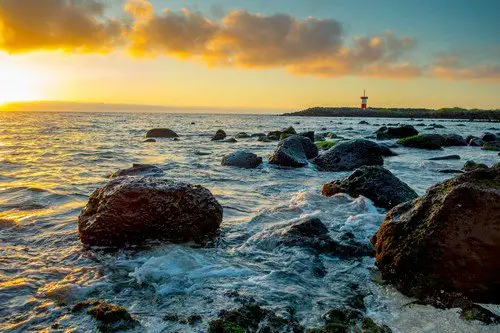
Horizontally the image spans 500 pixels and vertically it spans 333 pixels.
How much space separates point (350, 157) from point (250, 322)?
12097mm

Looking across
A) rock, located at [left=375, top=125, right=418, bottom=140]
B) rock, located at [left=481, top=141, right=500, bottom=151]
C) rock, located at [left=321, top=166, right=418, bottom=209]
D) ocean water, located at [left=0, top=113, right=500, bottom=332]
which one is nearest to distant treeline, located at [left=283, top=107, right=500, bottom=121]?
rock, located at [left=375, top=125, right=418, bottom=140]

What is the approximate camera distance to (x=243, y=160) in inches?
604

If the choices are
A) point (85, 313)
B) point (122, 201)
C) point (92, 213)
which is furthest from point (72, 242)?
point (85, 313)

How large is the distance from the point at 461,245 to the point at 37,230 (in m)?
6.30

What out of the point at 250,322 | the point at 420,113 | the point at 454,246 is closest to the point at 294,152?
the point at 454,246

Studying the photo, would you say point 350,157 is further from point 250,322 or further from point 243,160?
point 250,322

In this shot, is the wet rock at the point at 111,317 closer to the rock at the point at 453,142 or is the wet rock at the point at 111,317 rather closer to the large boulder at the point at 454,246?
the large boulder at the point at 454,246

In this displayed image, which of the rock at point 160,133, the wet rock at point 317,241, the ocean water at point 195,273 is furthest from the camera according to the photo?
the rock at point 160,133

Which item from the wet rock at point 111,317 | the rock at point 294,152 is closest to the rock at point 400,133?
the rock at point 294,152

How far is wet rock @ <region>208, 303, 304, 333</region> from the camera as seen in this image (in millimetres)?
3557

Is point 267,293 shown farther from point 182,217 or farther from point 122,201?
point 122,201

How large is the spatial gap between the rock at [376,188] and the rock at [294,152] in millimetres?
6011

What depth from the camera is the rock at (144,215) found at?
5.97 meters

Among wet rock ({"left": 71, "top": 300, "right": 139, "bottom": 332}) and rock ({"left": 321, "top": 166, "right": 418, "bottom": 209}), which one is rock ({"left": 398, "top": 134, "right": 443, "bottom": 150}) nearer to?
rock ({"left": 321, "top": 166, "right": 418, "bottom": 209})
